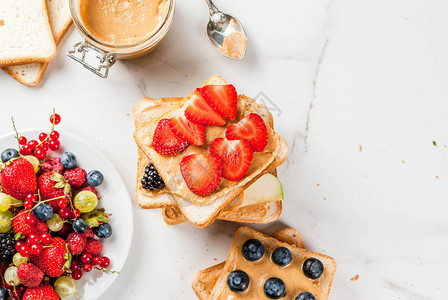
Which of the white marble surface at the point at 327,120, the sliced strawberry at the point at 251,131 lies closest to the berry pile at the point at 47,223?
the white marble surface at the point at 327,120

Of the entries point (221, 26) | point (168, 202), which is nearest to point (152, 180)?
point (168, 202)

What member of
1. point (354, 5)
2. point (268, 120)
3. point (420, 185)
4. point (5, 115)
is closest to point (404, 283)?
point (420, 185)

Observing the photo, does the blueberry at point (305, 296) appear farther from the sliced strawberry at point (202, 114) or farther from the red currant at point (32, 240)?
the red currant at point (32, 240)

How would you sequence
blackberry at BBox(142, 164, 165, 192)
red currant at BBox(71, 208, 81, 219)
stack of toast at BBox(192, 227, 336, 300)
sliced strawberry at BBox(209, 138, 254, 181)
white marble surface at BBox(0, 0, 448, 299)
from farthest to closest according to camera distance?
white marble surface at BBox(0, 0, 448, 299)
stack of toast at BBox(192, 227, 336, 300)
red currant at BBox(71, 208, 81, 219)
blackberry at BBox(142, 164, 165, 192)
sliced strawberry at BBox(209, 138, 254, 181)

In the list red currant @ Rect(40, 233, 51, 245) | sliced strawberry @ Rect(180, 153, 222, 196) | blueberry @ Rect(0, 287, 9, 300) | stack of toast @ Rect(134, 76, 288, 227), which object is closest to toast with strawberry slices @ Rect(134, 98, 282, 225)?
stack of toast @ Rect(134, 76, 288, 227)

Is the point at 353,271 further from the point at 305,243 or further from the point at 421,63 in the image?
the point at 421,63

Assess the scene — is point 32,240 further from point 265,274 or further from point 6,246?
point 265,274

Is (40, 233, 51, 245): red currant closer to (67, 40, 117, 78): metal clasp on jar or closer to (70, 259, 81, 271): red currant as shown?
(70, 259, 81, 271): red currant
